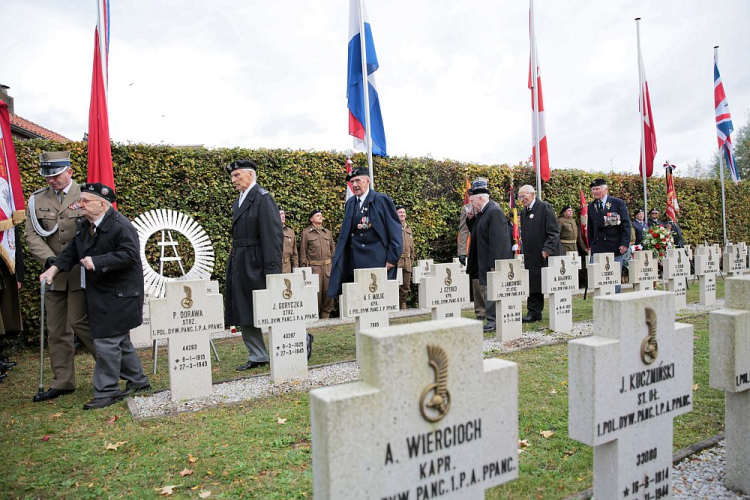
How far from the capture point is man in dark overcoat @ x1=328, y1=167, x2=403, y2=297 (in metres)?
6.25

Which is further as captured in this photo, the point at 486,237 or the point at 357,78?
the point at 357,78

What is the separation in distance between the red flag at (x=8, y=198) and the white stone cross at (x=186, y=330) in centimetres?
227

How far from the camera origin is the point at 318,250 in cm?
1014

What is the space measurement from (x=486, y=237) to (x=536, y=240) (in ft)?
4.07

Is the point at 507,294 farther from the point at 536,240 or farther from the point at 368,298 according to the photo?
the point at 368,298

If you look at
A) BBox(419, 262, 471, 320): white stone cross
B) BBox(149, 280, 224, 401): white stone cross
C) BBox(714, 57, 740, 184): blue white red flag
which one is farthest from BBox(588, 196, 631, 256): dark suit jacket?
BBox(714, 57, 740, 184): blue white red flag

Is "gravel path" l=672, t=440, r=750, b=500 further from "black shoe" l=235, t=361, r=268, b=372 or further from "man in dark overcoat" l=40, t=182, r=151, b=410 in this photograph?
"man in dark overcoat" l=40, t=182, r=151, b=410

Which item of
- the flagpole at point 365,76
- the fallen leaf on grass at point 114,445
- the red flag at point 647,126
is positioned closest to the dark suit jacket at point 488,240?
the flagpole at point 365,76

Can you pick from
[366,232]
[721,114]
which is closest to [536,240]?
[366,232]

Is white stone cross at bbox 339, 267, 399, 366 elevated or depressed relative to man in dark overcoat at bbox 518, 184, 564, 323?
depressed

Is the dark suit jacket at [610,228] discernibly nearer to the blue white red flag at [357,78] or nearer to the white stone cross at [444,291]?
the white stone cross at [444,291]

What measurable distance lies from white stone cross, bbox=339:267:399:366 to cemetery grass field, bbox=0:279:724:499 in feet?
4.15

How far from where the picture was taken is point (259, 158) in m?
9.60

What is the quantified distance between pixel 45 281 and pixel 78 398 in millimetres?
1229
